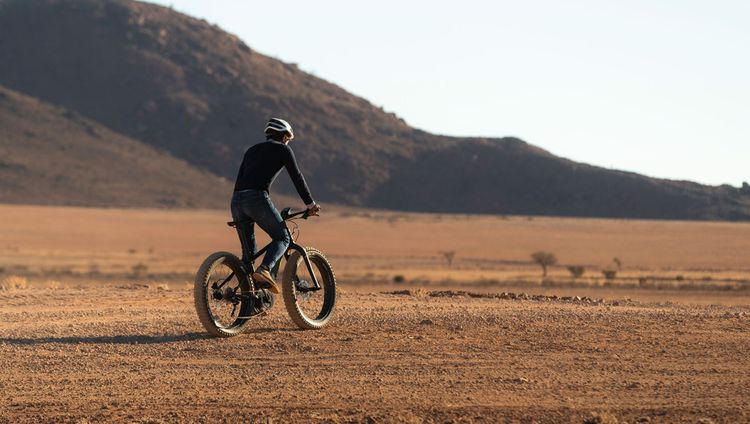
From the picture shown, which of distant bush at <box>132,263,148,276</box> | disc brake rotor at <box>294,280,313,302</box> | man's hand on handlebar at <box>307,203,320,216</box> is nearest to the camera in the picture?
man's hand on handlebar at <box>307,203,320,216</box>

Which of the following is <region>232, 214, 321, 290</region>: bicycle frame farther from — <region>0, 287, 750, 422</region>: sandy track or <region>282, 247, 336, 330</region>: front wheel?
<region>0, 287, 750, 422</region>: sandy track

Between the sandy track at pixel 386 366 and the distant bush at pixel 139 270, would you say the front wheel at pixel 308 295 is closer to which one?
the sandy track at pixel 386 366

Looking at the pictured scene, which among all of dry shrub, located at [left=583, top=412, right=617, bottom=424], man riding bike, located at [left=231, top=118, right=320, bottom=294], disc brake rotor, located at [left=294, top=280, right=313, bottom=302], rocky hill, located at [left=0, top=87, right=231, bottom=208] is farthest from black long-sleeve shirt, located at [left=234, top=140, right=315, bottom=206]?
rocky hill, located at [left=0, top=87, right=231, bottom=208]

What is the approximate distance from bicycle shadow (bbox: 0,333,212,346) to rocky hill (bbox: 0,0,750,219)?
10447 cm

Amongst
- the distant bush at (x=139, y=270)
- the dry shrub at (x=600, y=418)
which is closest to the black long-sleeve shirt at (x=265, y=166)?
the dry shrub at (x=600, y=418)

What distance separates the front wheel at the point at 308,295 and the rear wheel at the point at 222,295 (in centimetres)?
41

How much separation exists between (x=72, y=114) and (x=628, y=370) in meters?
126

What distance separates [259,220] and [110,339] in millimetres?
1821

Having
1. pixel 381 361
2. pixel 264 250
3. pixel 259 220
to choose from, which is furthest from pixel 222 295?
pixel 381 361

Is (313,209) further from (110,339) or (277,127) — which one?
(110,339)

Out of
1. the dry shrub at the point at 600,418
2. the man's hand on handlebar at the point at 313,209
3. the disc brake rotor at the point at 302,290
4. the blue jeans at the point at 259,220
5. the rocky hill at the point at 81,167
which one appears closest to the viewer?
the dry shrub at the point at 600,418

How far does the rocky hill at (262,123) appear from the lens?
12700cm

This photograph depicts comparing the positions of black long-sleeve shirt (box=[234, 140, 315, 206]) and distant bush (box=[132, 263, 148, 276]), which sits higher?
black long-sleeve shirt (box=[234, 140, 315, 206])

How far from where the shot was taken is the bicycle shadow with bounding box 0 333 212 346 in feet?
35.9
